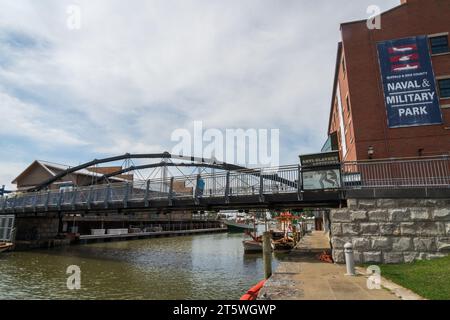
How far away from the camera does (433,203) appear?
39.8 ft

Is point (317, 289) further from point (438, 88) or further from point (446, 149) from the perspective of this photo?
point (438, 88)

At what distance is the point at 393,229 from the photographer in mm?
12367

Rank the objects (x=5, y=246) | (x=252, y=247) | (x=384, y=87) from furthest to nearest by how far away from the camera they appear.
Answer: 1. (x=252, y=247)
2. (x=5, y=246)
3. (x=384, y=87)

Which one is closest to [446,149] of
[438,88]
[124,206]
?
[438,88]

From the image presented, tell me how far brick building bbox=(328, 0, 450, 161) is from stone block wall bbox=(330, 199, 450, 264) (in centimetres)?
790

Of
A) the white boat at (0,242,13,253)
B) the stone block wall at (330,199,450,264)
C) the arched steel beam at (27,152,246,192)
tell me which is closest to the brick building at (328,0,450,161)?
the stone block wall at (330,199,450,264)

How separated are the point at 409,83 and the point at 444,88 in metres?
2.09

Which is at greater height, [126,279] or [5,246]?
[5,246]

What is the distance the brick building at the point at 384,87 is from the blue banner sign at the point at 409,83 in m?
0.08

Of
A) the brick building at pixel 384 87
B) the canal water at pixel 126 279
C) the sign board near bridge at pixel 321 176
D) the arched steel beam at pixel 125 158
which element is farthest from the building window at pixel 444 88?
the arched steel beam at pixel 125 158

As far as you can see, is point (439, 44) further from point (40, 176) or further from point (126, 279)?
point (40, 176)

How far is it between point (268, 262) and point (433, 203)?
24.1 ft

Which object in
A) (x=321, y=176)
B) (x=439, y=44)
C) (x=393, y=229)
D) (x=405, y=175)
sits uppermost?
(x=439, y=44)

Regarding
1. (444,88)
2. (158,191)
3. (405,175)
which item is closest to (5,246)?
(158,191)
